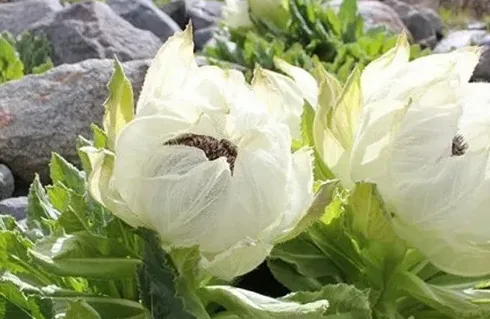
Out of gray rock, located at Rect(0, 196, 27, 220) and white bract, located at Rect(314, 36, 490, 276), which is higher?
white bract, located at Rect(314, 36, 490, 276)

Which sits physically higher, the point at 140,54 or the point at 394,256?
the point at 394,256

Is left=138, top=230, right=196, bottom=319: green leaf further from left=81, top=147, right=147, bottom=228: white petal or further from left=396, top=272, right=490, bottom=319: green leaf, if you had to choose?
left=396, top=272, right=490, bottom=319: green leaf

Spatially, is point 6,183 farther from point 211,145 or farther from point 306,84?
point 211,145

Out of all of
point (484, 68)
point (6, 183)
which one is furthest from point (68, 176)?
point (484, 68)

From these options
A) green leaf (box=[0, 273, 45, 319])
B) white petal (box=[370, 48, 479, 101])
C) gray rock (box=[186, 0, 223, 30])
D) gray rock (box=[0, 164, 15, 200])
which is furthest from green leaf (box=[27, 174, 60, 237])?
gray rock (box=[186, 0, 223, 30])

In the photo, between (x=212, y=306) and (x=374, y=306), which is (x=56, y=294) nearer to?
(x=212, y=306)

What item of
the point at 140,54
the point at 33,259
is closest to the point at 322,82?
the point at 33,259

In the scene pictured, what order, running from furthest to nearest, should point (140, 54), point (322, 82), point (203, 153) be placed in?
point (140, 54), point (322, 82), point (203, 153)
